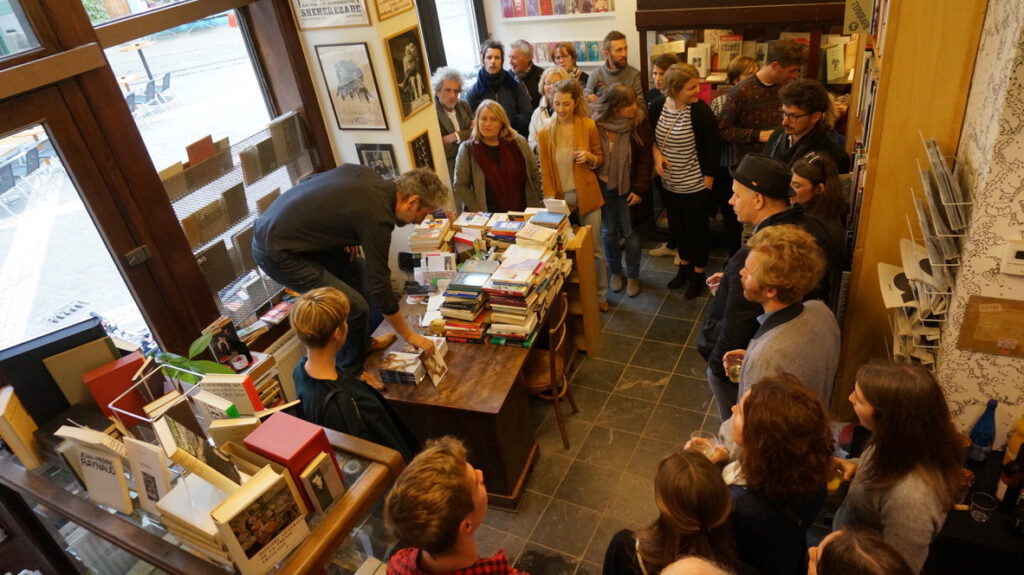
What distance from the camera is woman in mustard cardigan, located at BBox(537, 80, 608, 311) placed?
14.8ft

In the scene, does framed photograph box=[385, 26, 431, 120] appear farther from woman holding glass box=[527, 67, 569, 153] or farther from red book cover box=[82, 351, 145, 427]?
red book cover box=[82, 351, 145, 427]

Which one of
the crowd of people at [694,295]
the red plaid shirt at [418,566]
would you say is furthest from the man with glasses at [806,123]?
the red plaid shirt at [418,566]

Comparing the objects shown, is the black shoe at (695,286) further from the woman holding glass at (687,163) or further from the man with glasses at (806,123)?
the man with glasses at (806,123)

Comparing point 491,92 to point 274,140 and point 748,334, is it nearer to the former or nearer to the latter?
point 274,140

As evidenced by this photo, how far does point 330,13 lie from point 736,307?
10.0 feet

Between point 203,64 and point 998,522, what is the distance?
447 centimetres

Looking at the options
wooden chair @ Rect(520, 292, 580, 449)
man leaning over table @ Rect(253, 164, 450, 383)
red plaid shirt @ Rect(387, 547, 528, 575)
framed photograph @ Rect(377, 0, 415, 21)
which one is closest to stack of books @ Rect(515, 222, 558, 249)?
wooden chair @ Rect(520, 292, 580, 449)

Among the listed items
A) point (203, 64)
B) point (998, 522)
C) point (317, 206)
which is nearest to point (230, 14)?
point (203, 64)

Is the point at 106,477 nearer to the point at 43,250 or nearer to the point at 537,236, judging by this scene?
the point at 43,250

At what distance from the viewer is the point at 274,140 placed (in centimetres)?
414

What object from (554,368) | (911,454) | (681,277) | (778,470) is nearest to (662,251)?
(681,277)

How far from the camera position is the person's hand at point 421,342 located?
131 inches

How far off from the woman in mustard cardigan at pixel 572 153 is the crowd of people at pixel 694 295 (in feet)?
0.05

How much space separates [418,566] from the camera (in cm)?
183
